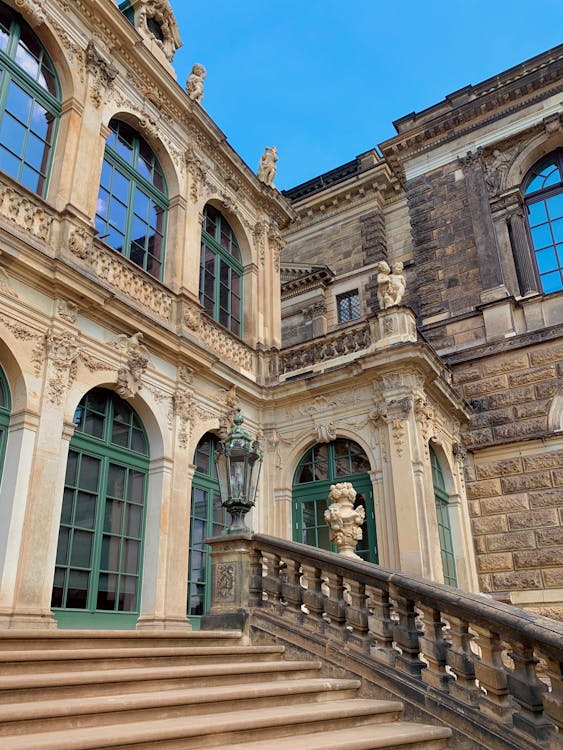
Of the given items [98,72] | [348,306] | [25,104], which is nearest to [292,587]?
[25,104]

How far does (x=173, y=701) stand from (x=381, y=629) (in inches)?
81.8

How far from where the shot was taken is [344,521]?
9.05 m

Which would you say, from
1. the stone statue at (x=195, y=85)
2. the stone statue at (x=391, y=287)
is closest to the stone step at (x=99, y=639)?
the stone statue at (x=391, y=287)

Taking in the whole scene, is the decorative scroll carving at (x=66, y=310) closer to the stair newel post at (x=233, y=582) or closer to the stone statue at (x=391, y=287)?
the stair newel post at (x=233, y=582)

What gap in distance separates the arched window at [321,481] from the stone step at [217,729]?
672 centimetres

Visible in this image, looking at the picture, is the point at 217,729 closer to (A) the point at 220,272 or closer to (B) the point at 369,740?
(B) the point at 369,740

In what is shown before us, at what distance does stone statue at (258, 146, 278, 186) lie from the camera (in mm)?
15539

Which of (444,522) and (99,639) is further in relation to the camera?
(444,522)

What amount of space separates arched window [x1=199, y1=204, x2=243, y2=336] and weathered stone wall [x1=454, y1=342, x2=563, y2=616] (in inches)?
205

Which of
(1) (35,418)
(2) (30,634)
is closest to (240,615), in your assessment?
(2) (30,634)

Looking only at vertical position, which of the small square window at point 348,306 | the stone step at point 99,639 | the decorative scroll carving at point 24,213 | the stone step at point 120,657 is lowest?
the stone step at point 120,657

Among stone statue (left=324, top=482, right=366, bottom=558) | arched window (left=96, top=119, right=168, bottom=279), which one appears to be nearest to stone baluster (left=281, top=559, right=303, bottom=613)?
stone statue (left=324, top=482, right=366, bottom=558)

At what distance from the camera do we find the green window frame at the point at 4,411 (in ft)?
25.8

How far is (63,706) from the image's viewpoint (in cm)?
359
